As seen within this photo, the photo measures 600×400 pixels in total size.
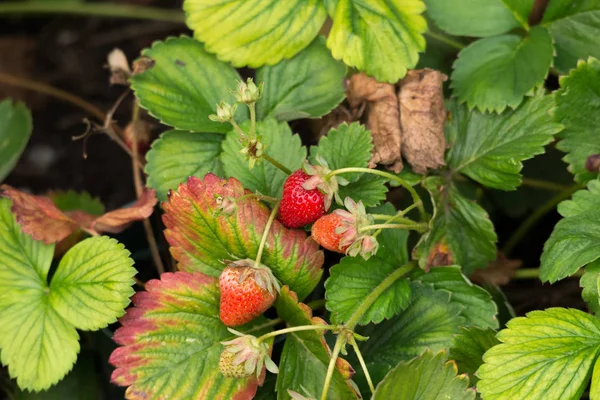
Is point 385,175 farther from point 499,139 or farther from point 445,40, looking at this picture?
point 445,40

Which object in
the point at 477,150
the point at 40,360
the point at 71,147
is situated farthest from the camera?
the point at 71,147

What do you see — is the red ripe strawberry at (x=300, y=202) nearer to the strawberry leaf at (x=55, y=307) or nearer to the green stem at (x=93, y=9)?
the strawberry leaf at (x=55, y=307)

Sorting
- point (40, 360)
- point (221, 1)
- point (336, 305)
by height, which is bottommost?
point (40, 360)

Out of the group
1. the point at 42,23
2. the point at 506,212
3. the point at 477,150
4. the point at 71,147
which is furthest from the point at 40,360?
the point at 42,23

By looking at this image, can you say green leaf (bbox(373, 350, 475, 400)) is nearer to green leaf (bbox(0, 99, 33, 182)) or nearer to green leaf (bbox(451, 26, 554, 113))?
green leaf (bbox(451, 26, 554, 113))

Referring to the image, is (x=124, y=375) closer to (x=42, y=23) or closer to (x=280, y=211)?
(x=280, y=211)

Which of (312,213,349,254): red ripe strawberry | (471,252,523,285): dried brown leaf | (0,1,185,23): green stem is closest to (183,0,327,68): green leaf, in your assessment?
(312,213,349,254): red ripe strawberry

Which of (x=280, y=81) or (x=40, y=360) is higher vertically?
(x=280, y=81)
